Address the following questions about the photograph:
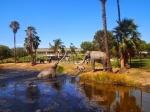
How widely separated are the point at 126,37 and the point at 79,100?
26.5 metres

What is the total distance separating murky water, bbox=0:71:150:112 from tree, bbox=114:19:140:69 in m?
17.1

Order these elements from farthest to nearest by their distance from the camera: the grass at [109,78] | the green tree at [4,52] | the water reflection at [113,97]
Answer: the green tree at [4,52], the grass at [109,78], the water reflection at [113,97]

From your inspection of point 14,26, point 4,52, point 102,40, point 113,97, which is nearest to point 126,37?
point 113,97

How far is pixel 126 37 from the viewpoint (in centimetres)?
4953

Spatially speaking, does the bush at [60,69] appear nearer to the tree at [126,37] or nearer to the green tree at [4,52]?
the tree at [126,37]

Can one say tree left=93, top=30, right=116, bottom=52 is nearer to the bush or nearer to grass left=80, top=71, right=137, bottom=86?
the bush

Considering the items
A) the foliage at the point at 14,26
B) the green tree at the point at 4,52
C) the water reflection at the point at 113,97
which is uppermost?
the foliage at the point at 14,26

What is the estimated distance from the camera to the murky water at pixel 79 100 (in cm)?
2147

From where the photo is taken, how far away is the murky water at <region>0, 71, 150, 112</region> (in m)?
21.5

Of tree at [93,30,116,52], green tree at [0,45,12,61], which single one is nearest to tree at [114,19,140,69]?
tree at [93,30,116,52]

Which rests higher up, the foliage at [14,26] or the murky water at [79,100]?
the foliage at [14,26]

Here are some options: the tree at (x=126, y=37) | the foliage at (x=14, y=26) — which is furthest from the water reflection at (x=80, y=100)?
the foliage at (x=14, y=26)

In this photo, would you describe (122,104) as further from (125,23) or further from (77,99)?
(125,23)

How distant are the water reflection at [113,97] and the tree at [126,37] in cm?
1640
